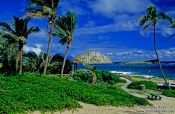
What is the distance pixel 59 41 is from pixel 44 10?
382 inches

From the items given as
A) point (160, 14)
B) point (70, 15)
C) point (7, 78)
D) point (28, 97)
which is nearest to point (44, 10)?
point (70, 15)

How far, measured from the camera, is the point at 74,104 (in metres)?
20.4

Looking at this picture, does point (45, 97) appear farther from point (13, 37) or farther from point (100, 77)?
point (100, 77)

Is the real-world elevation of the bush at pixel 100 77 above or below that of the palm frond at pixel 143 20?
below

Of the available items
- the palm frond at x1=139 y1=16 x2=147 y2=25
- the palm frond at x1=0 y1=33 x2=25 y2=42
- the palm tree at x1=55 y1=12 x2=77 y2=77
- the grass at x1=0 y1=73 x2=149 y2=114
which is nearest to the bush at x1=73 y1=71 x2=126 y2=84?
the palm tree at x1=55 y1=12 x2=77 y2=77

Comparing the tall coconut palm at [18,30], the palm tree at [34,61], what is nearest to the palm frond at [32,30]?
the tall coconut palm at [18,30]

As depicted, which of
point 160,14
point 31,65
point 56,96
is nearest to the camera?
point 56,96

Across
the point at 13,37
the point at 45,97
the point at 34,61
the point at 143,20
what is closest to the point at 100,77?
the point at 34,61

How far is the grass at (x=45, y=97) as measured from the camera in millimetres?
18297

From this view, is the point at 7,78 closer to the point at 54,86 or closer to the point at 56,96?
the point at 54,86

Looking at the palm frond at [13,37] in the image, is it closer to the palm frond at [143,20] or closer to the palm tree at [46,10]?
the palm tree at [46,10]

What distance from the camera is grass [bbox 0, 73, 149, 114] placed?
1830 centimetres

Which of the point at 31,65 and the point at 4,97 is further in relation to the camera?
the point at 31,65

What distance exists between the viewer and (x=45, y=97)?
821 inches
